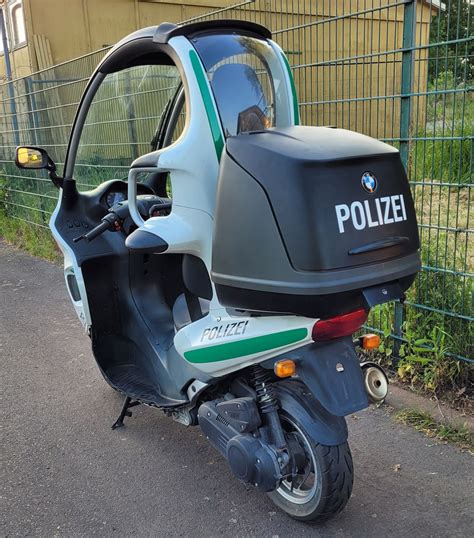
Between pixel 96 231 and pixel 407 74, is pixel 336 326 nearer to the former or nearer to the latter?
pixel 96 231

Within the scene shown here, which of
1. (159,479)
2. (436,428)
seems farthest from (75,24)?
(436,428)

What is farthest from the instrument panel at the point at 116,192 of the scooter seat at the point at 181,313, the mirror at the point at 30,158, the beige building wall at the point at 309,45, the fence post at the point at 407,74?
the fence post at the point at 407,74

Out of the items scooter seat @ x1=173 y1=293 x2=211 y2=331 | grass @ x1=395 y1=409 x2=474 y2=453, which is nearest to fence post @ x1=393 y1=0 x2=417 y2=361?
grass @ x1=395 y1=409 x2=474 y2=453

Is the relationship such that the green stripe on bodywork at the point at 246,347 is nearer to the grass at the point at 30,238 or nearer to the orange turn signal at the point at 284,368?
the orange turn signal at the point at 284,368

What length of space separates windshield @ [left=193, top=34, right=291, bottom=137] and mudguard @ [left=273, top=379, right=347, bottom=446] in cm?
104

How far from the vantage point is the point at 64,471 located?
2.83 m

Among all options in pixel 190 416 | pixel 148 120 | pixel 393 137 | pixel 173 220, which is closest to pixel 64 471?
pixel 190 416

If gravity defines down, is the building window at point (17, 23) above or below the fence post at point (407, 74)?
above

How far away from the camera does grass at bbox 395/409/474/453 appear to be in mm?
2906

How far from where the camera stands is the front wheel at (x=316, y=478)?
2.15 metres

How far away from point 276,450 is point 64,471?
49.6 inches

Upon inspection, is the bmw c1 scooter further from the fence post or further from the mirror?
the fence post

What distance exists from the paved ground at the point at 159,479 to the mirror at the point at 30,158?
1.48 m

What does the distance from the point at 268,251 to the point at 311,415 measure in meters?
0.71
